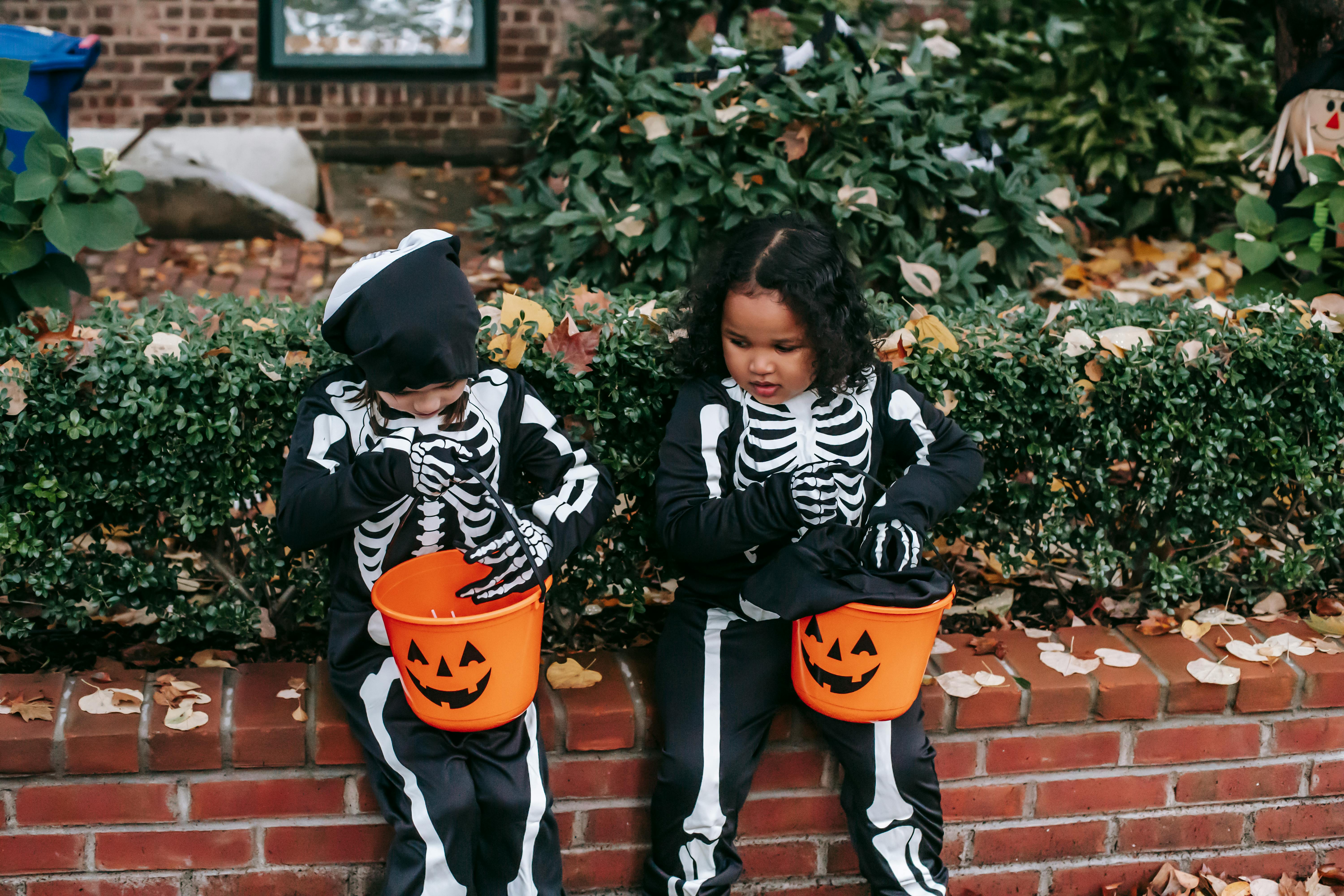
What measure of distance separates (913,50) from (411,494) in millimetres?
2840

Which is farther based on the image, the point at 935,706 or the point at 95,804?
the point at 935,706

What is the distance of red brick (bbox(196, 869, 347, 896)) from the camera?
8.14 ft

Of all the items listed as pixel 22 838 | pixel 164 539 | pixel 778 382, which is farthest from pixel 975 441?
pixel 22 838

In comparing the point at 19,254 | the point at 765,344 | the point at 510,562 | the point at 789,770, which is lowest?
the point at 789,770

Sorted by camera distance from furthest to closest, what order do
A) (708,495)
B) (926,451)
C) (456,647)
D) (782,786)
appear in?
(782,786), (926,451), (708,495), (456,647)

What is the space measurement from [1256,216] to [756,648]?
2081mm

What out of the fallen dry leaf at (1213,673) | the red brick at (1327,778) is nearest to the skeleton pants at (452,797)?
the fallen dry leaf at (1213,673)

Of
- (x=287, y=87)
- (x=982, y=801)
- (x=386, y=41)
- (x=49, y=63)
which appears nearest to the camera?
(x=982, y=801)

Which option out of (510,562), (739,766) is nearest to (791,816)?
(739,766)

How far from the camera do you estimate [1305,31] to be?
3.85 m

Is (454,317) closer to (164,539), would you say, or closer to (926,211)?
(164,539)

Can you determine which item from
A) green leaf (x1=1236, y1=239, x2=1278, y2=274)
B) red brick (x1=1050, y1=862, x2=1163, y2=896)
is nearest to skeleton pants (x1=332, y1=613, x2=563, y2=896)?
red brick (x1=1050, y1=862, x2=1163, y2=896)

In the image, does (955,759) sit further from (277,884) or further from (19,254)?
(19,254)

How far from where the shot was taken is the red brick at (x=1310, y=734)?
275cm
